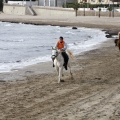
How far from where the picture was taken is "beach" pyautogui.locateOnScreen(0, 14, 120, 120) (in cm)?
1192

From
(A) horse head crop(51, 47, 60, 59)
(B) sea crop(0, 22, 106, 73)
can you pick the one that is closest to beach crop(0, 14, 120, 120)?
(A) horse head crop(51, 47, 60, 59)

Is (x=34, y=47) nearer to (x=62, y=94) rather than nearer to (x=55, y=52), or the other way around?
(x=55, y=52)

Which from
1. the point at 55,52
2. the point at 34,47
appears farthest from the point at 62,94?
the point at 34,47

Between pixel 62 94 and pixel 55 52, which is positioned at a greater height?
pixel 55 52

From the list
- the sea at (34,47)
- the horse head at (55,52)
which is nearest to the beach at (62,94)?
the horse head at (55,52)

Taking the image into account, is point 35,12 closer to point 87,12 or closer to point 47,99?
point 87,12

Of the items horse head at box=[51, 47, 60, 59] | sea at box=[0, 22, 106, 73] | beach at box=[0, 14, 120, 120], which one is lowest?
sea at box=[0, 22, 106, 73]

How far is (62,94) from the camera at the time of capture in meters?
15.2

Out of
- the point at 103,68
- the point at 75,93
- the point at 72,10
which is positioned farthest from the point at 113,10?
the point at 75,93

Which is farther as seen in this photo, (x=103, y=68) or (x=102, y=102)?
(x=103, y=68)

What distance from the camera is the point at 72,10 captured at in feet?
378

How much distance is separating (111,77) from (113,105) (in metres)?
6.31

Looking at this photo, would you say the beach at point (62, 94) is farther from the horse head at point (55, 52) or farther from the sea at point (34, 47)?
the sea at point (34, 47)

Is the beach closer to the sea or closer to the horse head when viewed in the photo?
the horse head
